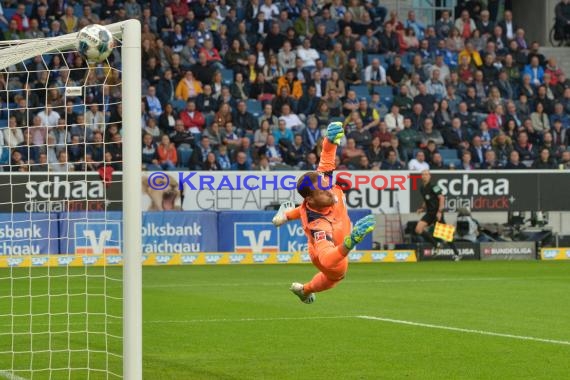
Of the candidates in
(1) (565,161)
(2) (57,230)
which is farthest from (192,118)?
(1) (565,161)

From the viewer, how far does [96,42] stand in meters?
9.23

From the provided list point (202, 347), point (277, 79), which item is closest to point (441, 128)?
point (277, 79)

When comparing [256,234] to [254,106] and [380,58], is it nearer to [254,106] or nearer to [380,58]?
[254,106]

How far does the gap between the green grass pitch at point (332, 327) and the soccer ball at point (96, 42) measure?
131 inches

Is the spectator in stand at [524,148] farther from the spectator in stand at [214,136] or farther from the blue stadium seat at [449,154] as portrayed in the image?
the spectator in stand at [214,136]

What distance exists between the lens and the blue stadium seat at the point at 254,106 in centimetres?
3161

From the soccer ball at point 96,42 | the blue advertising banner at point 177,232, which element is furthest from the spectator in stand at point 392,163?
the soccer ball at point 96,42

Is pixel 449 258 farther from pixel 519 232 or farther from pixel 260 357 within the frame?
pixel 260 357

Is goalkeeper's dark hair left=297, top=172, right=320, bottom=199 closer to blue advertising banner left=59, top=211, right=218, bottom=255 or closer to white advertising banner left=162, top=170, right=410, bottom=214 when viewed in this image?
blue advertising banner left=59, top=211, right=218, bottom=255

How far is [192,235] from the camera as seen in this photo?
2708cm

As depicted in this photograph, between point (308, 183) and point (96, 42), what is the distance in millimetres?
4177

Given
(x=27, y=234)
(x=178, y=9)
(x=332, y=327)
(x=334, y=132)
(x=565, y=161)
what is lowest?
(x=332, y=327)

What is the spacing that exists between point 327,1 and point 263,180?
9.94 meters

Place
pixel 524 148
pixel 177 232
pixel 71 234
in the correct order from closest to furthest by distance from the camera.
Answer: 1. pixel 71 234
2. pixel 177 232
3. pixel 524 148
